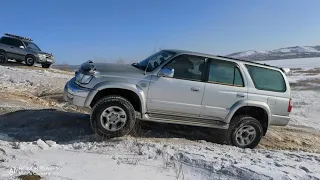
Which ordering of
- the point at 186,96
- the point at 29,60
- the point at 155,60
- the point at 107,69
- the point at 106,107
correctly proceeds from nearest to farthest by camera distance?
the point at 106,107 < the point at 107,69 < the point at 186,96 < the point at 155,60 < the point at 29,60

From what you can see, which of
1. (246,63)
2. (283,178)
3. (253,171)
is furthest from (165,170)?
(246,63)

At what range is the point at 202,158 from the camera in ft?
17.1

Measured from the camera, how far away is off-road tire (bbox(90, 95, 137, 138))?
20.4ft

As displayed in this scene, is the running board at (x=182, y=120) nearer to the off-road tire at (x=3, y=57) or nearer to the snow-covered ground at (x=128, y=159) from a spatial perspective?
the snow-covered ground at (x=128, y=159)

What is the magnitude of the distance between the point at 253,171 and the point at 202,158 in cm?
79

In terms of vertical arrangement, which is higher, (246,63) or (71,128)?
(246,63)

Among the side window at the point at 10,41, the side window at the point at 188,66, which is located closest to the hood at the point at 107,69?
the side window at the point at 188,66

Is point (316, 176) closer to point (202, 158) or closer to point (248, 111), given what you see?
point (202, 158)

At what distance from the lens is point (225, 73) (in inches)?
276

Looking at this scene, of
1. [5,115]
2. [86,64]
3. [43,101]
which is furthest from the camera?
[43,101]

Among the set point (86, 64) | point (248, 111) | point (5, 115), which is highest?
point (86, 64)

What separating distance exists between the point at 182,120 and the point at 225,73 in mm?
1335

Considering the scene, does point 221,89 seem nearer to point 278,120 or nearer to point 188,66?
point 188,66

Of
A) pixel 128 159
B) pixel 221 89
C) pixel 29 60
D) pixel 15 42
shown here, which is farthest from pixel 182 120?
pixel 15 42
